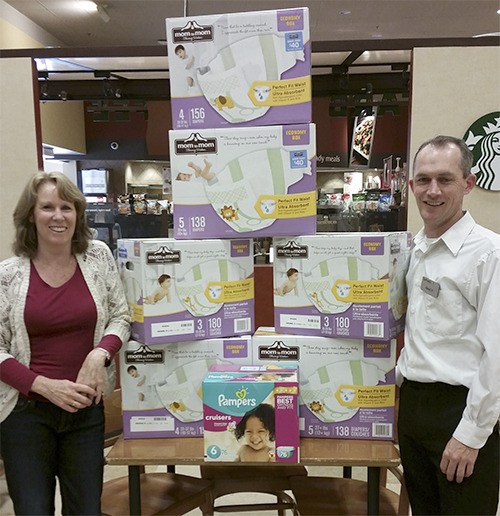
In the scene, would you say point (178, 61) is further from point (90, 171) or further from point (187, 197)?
point (90, 171)

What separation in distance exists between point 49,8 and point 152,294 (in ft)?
16.6

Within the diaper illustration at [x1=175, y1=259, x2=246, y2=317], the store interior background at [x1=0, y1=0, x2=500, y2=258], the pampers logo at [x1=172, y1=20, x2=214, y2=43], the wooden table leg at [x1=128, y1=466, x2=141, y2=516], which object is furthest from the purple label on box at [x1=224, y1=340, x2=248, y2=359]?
the store interior background at [x1=0, y1=0, x2=500, y2=258]

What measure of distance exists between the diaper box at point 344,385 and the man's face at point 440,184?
0.46 meters

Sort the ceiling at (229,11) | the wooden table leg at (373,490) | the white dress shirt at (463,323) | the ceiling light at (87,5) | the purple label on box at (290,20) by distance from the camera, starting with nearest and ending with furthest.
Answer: the white dress shirt at (463,323) < the wooden table leg at (373,490) < the purple label on box at (290,20) < the ceiling at (229,11) < the ceiling light at (87,5)

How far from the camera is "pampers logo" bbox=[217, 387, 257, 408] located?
163cm

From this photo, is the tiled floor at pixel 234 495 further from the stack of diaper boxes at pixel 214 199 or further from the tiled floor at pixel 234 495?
the stack of diaper boxes at pixel 214 199

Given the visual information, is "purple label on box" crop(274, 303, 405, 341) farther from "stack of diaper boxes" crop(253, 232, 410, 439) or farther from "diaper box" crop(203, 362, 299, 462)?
"diaper box" crop(203, 362, 299, 462)

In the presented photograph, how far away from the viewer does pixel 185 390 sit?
73.5 inches

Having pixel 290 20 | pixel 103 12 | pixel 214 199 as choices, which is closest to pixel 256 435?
pixel 214 199

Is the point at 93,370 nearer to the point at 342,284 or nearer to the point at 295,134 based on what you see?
the point at 342,284

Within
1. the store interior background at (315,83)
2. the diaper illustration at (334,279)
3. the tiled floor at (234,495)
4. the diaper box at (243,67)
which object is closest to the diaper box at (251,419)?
the diaper illustration at (334,279)

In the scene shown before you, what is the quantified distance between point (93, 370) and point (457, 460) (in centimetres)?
114

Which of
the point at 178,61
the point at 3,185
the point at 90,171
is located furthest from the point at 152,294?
the point at 90,171

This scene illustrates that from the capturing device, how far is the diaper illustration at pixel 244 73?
1.82 meters
